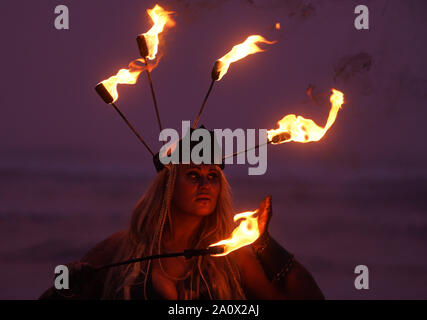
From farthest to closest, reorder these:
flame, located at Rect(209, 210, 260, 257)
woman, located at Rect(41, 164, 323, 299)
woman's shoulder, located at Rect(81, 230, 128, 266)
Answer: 1. woman's shoulder, located at Rect(81, 230, 128, 266)
2. woman, located at Rect(41, 164, 323, 299)
3. flame, located at Rect(209, 210, 260, 257)

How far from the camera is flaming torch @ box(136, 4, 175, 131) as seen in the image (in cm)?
312

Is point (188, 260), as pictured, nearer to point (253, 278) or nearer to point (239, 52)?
point (253, 278)

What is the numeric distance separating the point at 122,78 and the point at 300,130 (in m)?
0.89

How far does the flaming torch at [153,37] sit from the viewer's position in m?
3.12

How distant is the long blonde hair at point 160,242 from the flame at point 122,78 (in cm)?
45

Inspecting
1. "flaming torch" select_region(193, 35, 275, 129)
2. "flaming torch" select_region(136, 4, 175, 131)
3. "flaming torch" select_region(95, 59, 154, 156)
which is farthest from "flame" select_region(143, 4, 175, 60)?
"flaming torch" select_region(193, 35, 275, 129)

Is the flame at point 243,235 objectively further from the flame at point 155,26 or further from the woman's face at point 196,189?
the flame at point 155,26

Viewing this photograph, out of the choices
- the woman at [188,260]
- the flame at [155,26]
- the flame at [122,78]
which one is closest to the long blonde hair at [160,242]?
the woman at [188,260]

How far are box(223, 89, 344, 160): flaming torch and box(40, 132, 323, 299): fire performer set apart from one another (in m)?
0.26

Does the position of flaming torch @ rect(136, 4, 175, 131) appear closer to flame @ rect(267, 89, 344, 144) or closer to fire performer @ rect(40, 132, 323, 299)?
fire performer @ rect(40, 132, 323, 299)

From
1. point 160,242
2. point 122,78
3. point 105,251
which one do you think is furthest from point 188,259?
point 122,78
